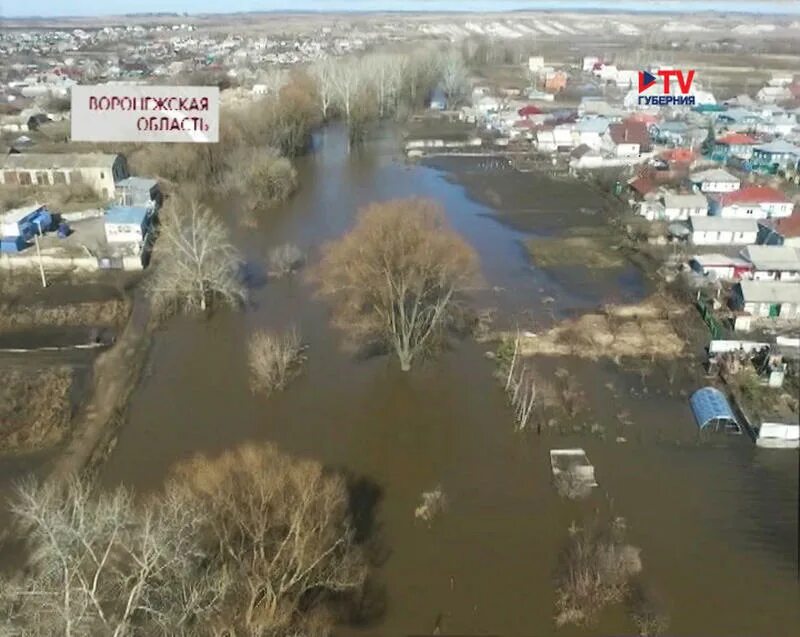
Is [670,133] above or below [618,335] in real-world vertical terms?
above

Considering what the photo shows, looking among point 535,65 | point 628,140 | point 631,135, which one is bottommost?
point 628,140

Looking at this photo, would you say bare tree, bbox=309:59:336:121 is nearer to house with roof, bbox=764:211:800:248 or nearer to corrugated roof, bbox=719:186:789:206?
corrugated roof, bbox=719:186:789:206

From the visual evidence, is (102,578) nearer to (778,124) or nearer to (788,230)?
(788,230)

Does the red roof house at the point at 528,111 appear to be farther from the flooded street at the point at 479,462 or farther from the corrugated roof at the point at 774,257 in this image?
the flooded street at the point at 479,462

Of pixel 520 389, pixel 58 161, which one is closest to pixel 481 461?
pixel 520 389

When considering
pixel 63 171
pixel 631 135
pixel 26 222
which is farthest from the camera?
pixel 631 135

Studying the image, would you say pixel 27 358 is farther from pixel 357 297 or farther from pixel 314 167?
pixel 314 167
